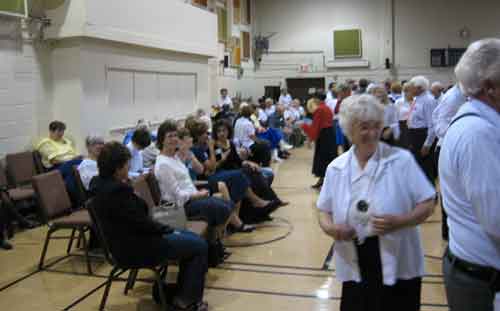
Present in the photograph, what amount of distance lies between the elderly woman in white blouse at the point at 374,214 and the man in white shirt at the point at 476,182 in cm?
29

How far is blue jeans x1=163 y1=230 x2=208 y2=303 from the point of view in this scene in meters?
3.29

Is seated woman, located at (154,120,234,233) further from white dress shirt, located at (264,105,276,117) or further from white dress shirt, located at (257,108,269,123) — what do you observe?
white dress shirt, located at (264,105,276,117)

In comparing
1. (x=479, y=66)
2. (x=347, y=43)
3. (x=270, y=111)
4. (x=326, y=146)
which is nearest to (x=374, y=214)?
(x=479, y=66)

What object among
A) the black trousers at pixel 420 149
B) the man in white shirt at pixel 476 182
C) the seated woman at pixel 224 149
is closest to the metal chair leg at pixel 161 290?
the man in white shirt at pixel 476 182

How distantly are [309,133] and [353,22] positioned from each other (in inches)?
488

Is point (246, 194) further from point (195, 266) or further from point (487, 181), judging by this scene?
point (487, 181)

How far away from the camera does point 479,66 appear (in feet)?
4.93

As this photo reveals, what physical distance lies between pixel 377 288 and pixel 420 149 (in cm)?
459

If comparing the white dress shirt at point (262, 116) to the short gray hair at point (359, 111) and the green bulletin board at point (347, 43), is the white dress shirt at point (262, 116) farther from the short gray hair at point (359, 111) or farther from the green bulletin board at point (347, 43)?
the short gray hair at point (359, 111)

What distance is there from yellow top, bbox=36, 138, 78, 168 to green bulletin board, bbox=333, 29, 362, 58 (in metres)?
13.7

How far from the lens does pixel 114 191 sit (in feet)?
9.97

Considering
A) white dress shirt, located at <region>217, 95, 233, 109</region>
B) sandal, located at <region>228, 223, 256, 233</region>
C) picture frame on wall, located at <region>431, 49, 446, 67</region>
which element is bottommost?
sandal, located at <region>228, 223, 256, 233</region>

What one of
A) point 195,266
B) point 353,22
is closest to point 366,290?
point 195,266

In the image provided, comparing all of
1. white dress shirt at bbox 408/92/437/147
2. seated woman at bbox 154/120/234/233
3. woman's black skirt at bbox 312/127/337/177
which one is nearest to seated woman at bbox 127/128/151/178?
seated woman at bbox 154/120/234/233
